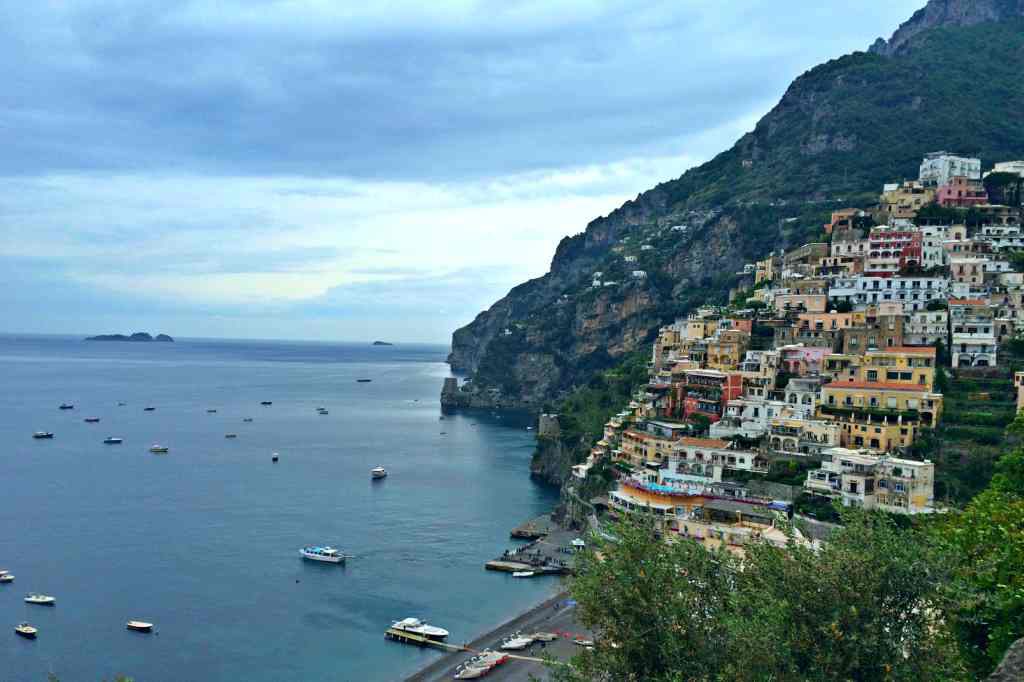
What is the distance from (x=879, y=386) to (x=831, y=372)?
19.5ft

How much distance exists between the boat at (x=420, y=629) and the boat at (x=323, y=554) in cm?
1329

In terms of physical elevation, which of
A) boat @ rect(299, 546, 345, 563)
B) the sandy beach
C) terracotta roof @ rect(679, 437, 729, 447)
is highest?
Result: terracotta roof @ rect(679, 437, 729, 447)

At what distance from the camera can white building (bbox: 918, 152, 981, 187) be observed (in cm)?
10488

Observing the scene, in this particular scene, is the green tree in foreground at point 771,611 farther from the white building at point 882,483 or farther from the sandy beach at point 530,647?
the white building at point 882,483

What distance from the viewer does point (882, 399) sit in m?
60.0

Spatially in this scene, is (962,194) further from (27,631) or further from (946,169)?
(27,631)

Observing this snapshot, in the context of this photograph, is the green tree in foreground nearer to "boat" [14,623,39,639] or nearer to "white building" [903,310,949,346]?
"boat" [14,623,39,639]

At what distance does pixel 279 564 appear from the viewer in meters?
62.8

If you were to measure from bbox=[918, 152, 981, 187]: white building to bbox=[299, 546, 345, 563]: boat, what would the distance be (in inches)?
3297

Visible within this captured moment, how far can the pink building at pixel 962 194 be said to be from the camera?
3711 inches

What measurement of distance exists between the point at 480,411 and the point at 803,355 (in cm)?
10262

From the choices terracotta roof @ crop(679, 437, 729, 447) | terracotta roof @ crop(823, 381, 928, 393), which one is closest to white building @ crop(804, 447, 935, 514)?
terracotta roof @ crop(823, 381, 928, 393)

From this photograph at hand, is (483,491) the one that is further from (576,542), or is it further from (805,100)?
(805,100)

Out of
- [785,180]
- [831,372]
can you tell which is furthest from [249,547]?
[785,180]
